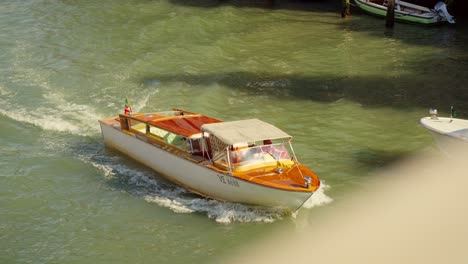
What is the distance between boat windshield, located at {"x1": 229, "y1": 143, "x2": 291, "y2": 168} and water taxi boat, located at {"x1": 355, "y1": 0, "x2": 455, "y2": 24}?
2550cm

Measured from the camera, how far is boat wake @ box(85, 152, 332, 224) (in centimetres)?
2031

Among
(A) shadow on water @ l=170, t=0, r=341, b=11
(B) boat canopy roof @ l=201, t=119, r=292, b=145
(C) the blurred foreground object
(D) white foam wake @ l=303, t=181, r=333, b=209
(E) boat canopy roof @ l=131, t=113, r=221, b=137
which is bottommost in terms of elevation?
(C) the blurred foreground object

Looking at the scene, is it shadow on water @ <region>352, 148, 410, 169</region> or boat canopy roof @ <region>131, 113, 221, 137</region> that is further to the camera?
shadow on water @ <region>352, 148, 410, 169</region>

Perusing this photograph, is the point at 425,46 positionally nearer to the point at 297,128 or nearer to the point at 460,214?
the point at 297,128

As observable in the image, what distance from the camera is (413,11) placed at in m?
45.1

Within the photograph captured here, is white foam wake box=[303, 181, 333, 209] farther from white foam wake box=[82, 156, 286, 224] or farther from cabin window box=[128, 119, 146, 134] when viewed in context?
cabin window box=[128, 119, 146, 134]

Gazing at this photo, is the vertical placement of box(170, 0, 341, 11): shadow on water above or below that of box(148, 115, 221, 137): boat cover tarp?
above

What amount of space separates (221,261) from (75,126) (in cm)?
1179

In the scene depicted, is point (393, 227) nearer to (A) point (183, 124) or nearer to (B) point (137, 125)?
(A) point (183, 124)

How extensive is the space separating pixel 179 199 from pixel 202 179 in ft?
3.26

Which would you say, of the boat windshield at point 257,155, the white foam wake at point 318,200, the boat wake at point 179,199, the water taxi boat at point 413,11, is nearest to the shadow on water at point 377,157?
the boat wake at point 179,199

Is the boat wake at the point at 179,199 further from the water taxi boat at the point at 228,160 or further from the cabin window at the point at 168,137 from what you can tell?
the cabin window at the point at 168,137

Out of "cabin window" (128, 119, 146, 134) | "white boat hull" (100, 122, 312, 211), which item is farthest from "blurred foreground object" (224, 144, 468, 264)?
"cabin window" (128, 119, 146, 134)

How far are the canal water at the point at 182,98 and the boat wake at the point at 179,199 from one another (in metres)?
0.06
